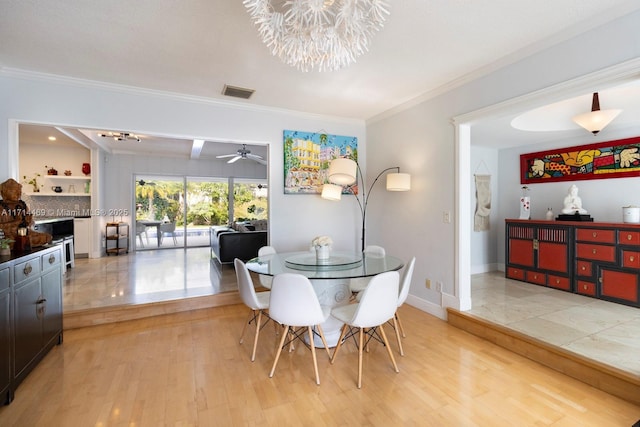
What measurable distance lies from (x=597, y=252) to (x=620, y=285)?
17.0 inches

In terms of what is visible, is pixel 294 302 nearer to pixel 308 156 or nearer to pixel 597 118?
pixel 308 156

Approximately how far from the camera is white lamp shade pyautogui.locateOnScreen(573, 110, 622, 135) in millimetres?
2865

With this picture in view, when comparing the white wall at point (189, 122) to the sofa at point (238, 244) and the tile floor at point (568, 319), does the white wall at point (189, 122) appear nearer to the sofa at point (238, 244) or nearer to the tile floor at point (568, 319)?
the sofa at point (238, 244)

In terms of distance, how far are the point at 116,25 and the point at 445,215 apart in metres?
3.45

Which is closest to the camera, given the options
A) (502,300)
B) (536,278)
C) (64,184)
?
(502,300)

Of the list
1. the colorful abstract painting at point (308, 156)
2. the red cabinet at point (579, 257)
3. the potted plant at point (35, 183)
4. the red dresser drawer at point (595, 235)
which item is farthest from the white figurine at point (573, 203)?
the potted plant at point (35, 183)

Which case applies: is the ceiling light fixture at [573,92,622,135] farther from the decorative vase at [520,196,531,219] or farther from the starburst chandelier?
the starburst chandelier

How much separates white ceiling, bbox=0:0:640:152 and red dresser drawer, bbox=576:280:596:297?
225 cm

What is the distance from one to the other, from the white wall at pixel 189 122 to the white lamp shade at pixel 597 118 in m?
2.64

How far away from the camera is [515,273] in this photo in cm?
467

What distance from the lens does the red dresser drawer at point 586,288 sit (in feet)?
12.4

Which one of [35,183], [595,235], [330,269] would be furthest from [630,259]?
[35,183]

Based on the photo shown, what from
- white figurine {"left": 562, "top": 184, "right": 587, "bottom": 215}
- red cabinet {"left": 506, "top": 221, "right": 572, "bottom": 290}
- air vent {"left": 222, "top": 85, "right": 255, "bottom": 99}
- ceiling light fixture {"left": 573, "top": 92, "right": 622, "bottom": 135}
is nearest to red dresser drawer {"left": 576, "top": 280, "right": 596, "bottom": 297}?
red cabinet {"left": 506, "top": 221, "right": 572, "bottom": 290}

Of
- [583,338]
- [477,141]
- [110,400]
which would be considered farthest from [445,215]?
[110,400]
